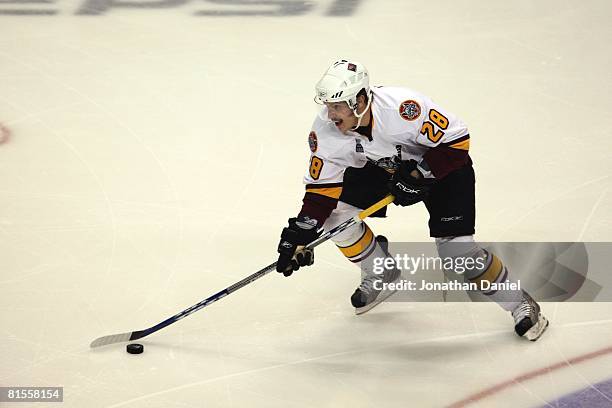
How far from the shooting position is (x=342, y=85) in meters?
3.73

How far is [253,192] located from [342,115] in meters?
1.44

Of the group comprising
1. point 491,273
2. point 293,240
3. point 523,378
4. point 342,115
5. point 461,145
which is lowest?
point 523,378

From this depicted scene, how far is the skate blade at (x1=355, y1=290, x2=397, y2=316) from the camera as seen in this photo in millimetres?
4344

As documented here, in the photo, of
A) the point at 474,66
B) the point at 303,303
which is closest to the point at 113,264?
the point at 303,303

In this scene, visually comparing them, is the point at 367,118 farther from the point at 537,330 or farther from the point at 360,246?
the point at 537,330

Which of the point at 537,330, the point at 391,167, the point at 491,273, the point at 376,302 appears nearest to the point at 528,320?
the point at 537,330

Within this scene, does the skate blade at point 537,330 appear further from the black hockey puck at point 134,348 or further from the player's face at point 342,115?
the black hockey puck at point 134,348

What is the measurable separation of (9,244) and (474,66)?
2.94m

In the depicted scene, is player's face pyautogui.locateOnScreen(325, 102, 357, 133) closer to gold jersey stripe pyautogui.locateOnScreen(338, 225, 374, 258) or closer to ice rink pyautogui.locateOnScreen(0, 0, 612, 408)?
gold jersey stripe pyautogui.locateOnScreen(338, 225, 374, 258)

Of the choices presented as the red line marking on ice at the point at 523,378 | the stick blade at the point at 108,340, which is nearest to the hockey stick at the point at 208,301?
the stick blade at the point at 108,340

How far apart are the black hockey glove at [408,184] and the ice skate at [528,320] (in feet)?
1.92

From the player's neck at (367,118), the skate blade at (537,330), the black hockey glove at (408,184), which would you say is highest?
the player's neck at (367,118)

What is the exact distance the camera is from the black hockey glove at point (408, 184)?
12.7ft

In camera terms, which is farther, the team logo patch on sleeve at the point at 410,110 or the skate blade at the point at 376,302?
the skate blade at the point at 376,302
